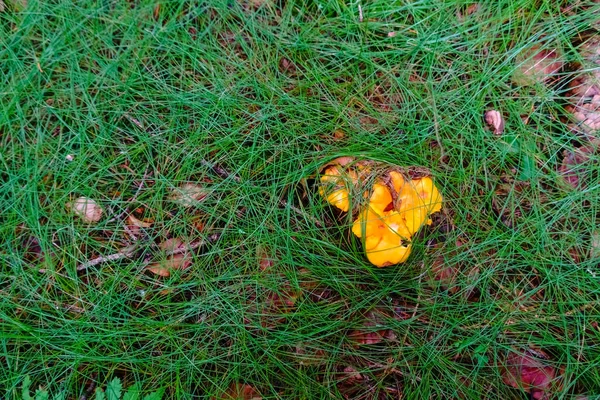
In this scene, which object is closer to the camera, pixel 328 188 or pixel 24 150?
pixel 328 188

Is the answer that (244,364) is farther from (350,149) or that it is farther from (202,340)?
(350,149)

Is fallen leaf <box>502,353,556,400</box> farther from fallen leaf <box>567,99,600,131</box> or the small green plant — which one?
the small green plant

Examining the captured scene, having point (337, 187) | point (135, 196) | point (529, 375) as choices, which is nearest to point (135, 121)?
point (135, 196)

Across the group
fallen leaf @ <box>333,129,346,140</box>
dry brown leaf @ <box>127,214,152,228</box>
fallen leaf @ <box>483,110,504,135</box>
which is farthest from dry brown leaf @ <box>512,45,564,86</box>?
dry brown leaf @ <box>127,214,152,228</box>

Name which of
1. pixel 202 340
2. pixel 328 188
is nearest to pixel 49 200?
pixel 202 340

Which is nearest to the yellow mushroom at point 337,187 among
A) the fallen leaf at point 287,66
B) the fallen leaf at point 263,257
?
the fallen leaf at point 263,257

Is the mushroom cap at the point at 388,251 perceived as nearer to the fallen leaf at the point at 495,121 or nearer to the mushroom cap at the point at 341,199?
the mushroom cap at the point at 341,199
